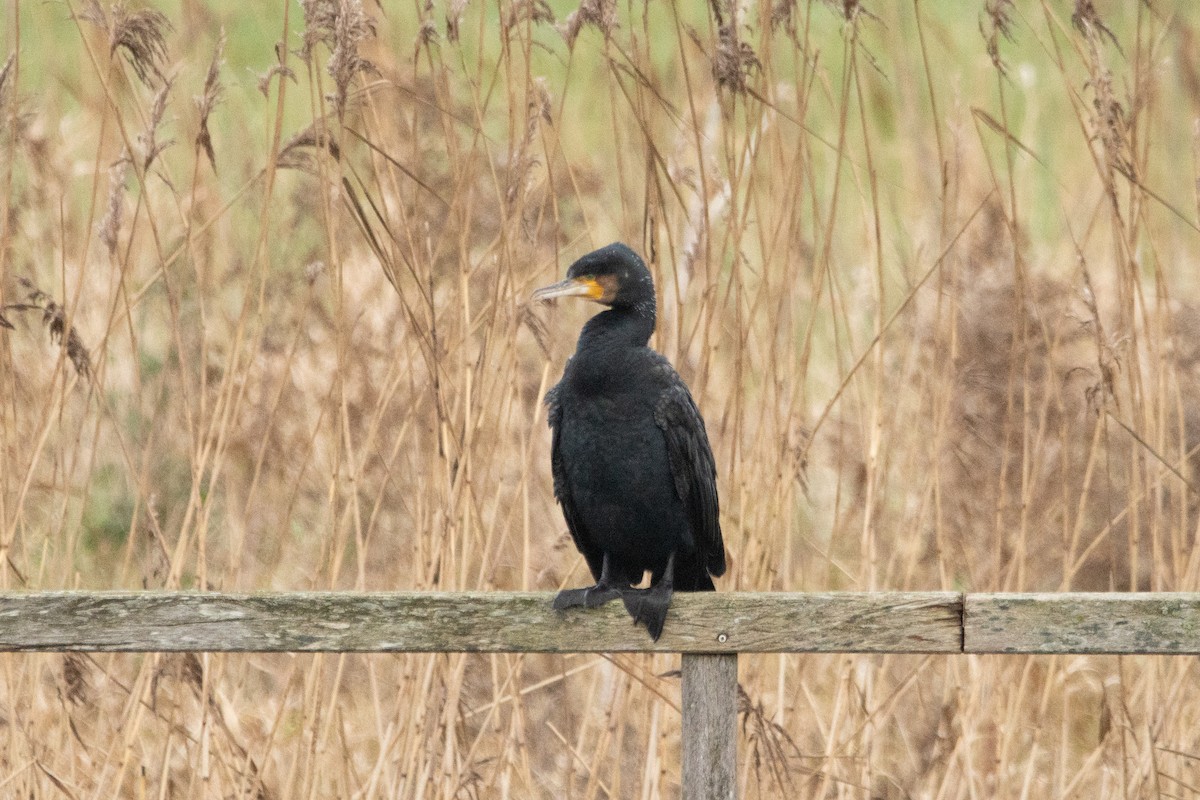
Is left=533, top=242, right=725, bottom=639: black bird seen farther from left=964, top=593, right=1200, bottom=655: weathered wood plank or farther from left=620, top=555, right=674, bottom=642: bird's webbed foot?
left=964, top=593, right=1200, bottom=655: weathered wood plank

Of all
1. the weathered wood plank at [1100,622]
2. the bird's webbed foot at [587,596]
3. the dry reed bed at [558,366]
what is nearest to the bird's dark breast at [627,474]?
the dry reed bed at [558,366]

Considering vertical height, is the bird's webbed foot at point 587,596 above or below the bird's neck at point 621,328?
below

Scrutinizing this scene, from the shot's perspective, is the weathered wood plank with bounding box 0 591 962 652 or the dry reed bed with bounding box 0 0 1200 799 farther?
the dry reed bed with bounding box 0 0 1200 799

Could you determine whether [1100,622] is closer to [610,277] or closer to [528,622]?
[528,622]

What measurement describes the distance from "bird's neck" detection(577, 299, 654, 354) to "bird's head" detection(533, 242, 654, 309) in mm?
30

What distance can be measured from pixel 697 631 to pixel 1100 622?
0.53m

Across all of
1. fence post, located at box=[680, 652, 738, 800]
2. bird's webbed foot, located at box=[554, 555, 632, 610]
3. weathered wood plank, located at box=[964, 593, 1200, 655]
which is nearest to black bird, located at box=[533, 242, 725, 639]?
bird's webbed foot, located at box=[554, 555, 632, 610]

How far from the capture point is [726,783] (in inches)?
78.2

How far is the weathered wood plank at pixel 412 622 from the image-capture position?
1975mm

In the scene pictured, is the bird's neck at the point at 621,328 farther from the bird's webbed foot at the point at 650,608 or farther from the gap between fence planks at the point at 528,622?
the gap between fence planks at the point at 528,622

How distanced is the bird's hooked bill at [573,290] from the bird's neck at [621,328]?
3.4 inches

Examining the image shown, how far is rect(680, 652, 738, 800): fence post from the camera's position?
78.0 inches

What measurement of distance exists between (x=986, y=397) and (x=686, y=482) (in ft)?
6.23

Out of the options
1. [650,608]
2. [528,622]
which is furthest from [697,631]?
[528,622]
